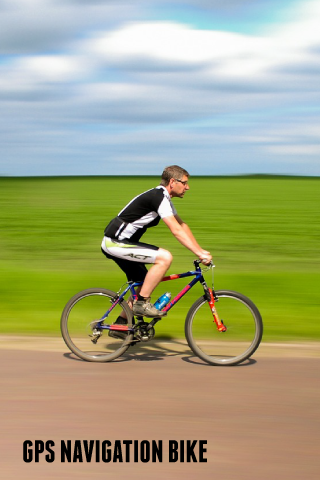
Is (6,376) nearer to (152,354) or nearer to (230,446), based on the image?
(152,354)

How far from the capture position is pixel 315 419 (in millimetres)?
5285

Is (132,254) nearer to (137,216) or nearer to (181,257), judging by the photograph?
(137,216)

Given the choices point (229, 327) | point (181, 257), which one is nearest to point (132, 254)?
point (229, 327)

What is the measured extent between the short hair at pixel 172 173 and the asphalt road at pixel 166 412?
1718 mm

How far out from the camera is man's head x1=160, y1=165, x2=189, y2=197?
6980 mm

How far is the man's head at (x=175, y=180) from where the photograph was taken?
6980mm

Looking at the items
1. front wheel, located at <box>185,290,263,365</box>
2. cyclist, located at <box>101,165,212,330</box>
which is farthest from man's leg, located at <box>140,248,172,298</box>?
front wheel, located at <box>185,290,263,365</box>

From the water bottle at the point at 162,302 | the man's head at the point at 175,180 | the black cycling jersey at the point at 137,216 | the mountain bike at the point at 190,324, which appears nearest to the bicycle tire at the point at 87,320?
the mountain bike at the point at 190,324

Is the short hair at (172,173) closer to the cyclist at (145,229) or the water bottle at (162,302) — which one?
the cyclist at (145,229)

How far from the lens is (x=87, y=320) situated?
7266mm

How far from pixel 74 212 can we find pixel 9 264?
66.1ft

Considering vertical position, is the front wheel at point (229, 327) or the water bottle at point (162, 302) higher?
the water bottle at point (162, 302)

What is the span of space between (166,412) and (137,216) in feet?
7.35

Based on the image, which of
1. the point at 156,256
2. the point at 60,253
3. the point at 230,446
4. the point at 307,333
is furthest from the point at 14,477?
the point at 60,253
